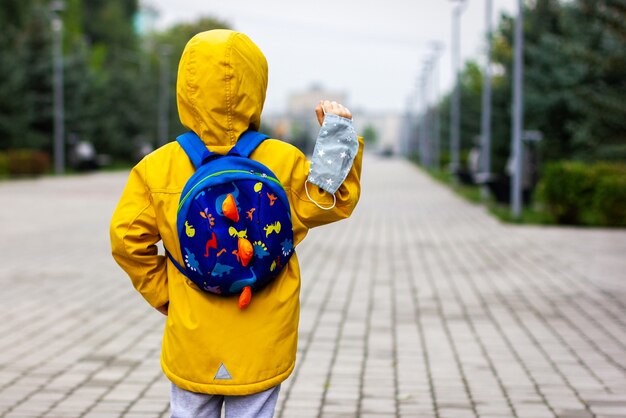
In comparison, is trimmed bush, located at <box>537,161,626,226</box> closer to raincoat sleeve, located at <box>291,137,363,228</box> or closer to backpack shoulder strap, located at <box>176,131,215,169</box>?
raincoat sleeve, located at <box>291,137,363,228</box>

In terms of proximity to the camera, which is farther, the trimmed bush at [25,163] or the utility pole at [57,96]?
the utility pole at [57,96]

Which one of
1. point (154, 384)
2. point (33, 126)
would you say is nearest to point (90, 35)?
point (33, 126)

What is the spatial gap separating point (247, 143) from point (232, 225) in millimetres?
251

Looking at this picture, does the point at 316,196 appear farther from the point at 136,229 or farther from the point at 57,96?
the point at 57,96

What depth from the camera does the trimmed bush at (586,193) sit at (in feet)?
52.9

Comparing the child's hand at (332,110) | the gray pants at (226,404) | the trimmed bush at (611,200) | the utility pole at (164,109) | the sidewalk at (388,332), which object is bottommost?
the sidewalk at (388,332)

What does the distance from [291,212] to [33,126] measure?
141 ft

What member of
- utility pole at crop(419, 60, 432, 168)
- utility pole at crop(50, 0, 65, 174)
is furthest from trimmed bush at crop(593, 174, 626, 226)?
utility pole at crop(419, 60, 432, 168)

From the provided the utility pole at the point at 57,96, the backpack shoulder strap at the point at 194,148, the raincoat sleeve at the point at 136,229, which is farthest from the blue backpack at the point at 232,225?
the utility pole at the point at 57,96

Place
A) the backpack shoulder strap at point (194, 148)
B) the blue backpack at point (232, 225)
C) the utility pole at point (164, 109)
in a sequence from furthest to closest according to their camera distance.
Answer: the utility pole at point (164, 109), the backpack shoulder strap at point (194, 148), the blue backpack at point (232, 225)

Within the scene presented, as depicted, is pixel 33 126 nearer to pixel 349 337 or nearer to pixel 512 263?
pixel 512 263

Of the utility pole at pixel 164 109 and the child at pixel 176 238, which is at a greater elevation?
the utility pole at pixel 164 109

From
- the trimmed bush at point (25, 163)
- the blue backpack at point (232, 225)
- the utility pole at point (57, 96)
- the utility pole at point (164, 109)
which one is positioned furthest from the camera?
the utility pole at point (164, 109)

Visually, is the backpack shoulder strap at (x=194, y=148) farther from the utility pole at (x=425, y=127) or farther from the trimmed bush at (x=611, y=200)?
the utility pole at (x=425, y=127)
